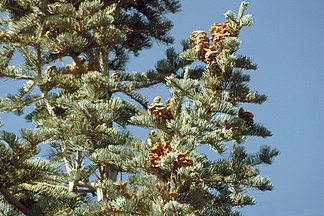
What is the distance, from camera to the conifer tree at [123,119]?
14.6ft

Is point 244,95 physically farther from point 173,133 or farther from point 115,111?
point 115,111

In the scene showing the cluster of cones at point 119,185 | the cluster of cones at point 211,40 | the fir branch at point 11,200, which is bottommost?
the fir branch at point 11,200

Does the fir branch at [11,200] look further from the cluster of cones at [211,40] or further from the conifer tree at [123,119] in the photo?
the cluster of cones at [211,40]

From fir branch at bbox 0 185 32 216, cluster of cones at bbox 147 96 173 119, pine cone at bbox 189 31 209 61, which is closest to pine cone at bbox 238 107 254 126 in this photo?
pine cone at bbox 189 31 209 61

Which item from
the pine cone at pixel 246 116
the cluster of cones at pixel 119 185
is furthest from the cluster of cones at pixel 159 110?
the pine cone at pixel 246 116

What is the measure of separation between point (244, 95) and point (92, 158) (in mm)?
1575

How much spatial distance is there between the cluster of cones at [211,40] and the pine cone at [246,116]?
58 centimetres

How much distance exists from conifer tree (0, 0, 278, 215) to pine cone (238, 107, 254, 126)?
10 millimetres

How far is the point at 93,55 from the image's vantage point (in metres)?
7.71

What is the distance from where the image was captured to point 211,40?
5.42 metres

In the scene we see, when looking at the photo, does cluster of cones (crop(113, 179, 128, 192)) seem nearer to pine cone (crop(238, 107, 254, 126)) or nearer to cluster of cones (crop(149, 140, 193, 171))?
cluster of cones (crop(149, 140, 193, 171))

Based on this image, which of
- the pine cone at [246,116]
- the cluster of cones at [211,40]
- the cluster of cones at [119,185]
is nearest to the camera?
the cluster of cones at [119,185]

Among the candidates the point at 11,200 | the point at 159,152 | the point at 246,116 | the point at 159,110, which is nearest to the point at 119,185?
the point at 159,152

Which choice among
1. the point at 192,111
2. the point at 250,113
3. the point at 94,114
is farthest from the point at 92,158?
the point at 250,113
